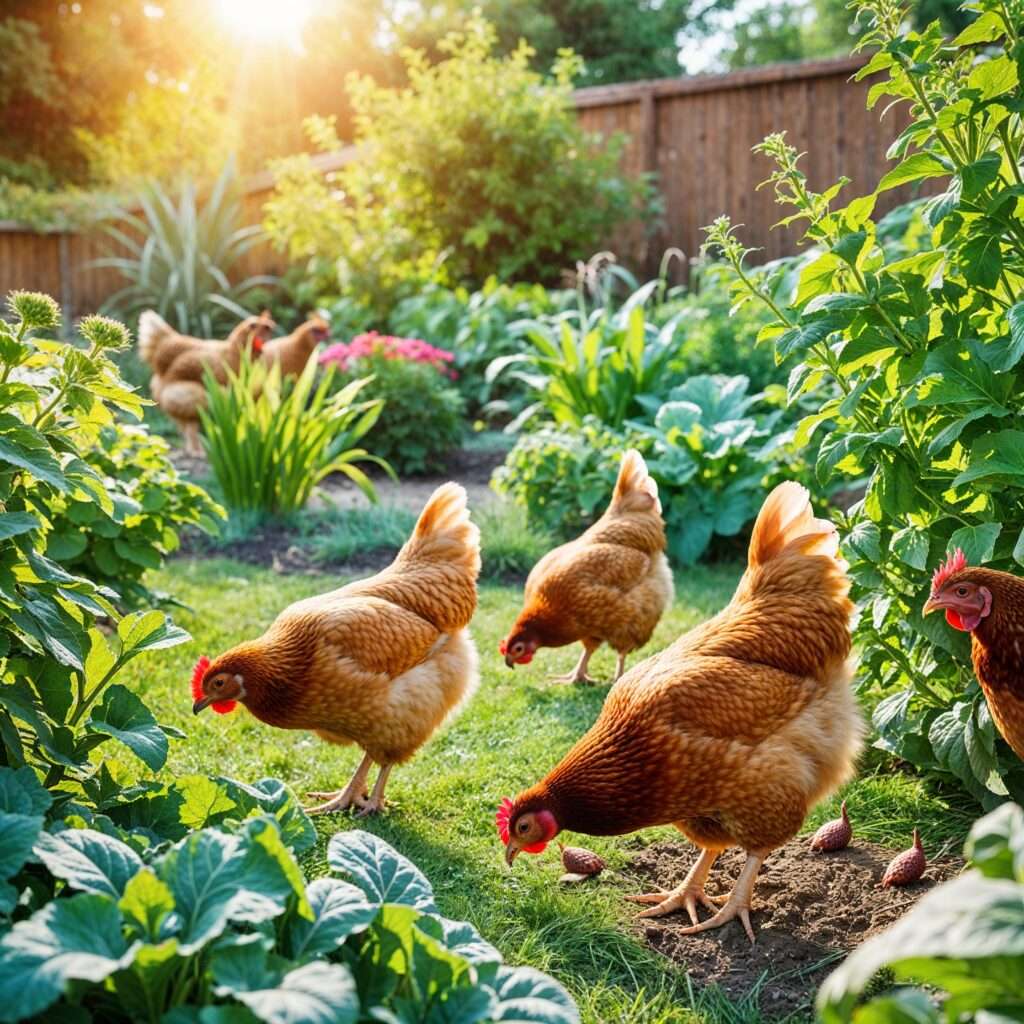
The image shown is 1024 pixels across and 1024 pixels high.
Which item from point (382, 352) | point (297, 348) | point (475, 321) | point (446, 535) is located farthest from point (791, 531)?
point (475, 321)

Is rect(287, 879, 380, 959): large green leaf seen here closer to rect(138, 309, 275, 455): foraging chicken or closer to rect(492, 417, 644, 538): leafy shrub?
rect(492, 417, 644, 538): leafy shrub

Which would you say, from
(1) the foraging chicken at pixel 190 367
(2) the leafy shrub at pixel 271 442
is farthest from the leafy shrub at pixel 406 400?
(2) the leafy shrub at pixel 271 442

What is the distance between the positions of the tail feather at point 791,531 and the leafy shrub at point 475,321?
693 centimetres

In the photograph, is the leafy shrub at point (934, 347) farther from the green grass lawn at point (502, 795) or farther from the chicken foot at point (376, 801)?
the chicken foot at point (376, 801)

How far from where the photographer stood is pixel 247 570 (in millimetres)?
6402

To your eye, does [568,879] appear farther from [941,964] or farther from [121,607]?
[121,607]

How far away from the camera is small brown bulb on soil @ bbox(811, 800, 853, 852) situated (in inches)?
125

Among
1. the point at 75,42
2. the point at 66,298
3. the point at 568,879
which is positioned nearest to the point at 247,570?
the point at 568,879

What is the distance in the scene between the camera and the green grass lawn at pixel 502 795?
2627 millimetres

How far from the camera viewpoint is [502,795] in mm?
3590

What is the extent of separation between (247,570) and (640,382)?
9.70ft

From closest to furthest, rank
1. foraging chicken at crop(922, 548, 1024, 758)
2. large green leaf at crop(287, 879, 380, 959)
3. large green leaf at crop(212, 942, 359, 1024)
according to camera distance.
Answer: large green leaf at crop(212, 942, 359, 1024) → large green leaf at crop(287, 879, 380, 959) → foraging chicken at crop(922, 548, 1024, 758)

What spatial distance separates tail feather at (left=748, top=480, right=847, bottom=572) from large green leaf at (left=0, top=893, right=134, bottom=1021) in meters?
2.03

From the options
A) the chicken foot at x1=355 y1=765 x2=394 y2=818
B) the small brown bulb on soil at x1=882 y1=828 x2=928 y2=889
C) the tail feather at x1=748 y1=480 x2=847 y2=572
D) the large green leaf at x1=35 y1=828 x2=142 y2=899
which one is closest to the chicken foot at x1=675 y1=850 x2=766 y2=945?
the small brown bulb on soil at x1=882 y1=828 x2=928 y2=889
